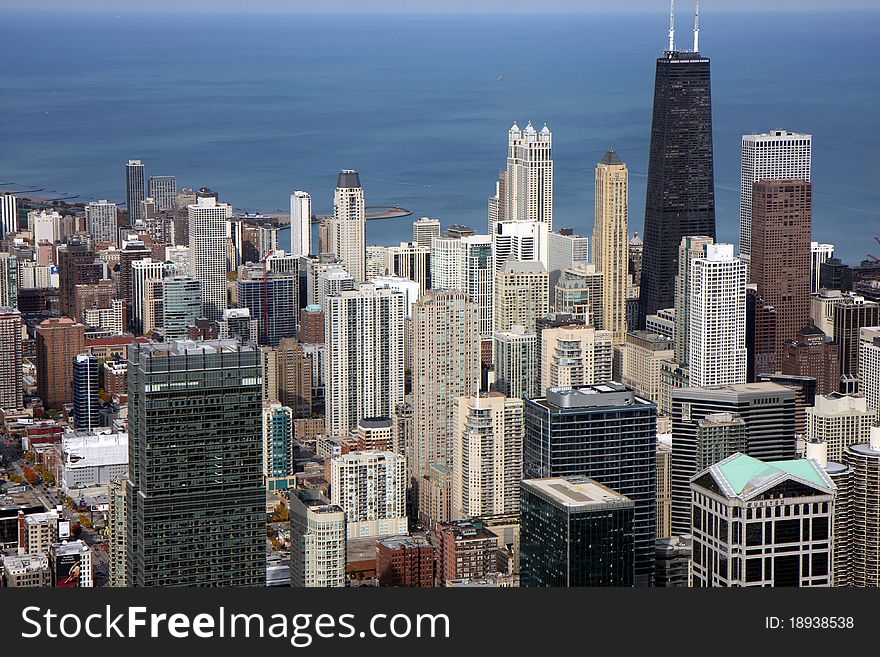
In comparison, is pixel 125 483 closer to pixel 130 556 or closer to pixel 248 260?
pixel 130 556

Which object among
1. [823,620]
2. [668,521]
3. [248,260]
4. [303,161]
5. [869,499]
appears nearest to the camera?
[823,620]

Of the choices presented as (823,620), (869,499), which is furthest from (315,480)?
(823,620)

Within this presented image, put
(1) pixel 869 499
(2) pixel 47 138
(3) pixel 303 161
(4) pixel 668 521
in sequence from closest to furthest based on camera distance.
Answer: (1) pixel 869 499
(4) pixel 668 521
(2) pixel 47 138
(3) pixel 303 161

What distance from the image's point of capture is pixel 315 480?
8961 millimetres

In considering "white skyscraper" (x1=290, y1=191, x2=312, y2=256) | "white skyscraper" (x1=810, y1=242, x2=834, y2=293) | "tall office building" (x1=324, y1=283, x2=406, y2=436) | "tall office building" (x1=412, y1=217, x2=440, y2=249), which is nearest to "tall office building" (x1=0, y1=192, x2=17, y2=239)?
"white skyscraper" (x1=290, y1=191, x2=312, y2=256)

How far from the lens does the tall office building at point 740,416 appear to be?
278 inches

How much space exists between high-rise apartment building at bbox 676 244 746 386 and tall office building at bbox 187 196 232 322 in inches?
157

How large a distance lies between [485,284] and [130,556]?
6.89m

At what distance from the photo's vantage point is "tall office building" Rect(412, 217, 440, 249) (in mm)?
12141

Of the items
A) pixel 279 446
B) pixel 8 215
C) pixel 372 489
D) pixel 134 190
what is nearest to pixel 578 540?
pixel 372 489

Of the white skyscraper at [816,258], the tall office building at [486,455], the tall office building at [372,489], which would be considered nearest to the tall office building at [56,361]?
the tall office building at [372,489]

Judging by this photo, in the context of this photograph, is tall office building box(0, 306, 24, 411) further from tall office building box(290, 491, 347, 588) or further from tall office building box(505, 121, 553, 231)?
tall office building box(505, 121, 553, 231)

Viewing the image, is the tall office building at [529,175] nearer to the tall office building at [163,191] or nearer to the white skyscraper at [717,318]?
the white skyscraper at [717,318]

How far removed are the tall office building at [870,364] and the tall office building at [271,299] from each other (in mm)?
4581
